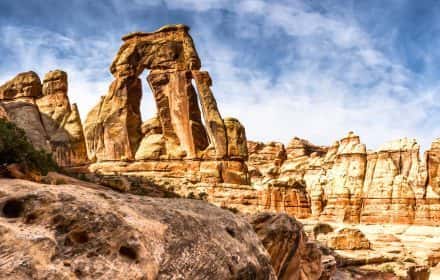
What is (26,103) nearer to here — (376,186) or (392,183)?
(376,186)

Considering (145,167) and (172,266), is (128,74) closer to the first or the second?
(145,167)

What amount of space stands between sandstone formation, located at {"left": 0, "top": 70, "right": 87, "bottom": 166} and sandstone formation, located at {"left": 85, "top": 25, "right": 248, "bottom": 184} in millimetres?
3276

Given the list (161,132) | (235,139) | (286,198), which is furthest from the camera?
(286,198)

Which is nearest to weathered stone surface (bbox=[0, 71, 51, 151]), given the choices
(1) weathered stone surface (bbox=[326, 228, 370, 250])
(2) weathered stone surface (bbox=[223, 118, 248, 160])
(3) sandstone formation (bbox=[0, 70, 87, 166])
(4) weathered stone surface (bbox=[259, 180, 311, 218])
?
(3) sandstone formation (bbox=[0, 70, 87, 166])

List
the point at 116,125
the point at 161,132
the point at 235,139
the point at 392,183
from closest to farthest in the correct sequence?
the point at 235,139 < the point at 116,125 < the point at 161,132 < the point at 392,183

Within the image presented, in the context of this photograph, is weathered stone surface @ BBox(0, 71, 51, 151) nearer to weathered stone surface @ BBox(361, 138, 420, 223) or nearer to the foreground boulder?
the foreground boulder

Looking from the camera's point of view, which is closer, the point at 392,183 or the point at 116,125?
the point at 116,125

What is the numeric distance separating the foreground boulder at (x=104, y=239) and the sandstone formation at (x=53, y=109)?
87.5ft

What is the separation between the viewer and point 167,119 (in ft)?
126

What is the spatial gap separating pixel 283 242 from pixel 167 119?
2826cm

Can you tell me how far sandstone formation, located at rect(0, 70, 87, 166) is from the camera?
32.5m

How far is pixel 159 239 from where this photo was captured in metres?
6.18

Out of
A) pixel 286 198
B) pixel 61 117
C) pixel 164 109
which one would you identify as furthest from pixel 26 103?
pixel 286 198

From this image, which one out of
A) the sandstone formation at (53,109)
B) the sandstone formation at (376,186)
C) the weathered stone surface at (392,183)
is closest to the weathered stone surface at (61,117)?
the sandstone formation at (53,109)
